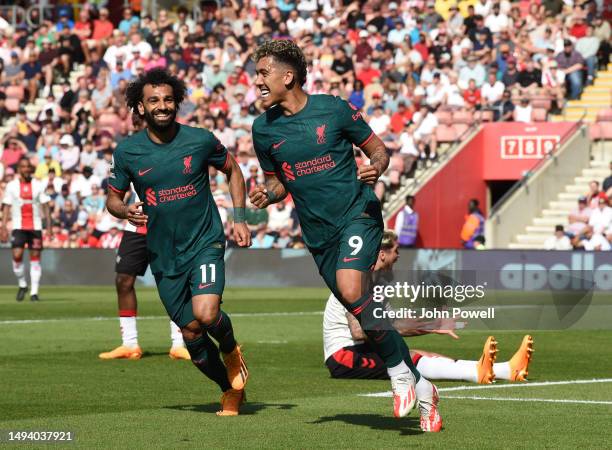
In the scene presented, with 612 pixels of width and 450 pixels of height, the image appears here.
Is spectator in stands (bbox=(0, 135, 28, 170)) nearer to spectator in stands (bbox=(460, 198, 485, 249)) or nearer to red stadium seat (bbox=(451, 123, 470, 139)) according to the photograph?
red stadium seat (bbox=(451, 123, 470, 139))

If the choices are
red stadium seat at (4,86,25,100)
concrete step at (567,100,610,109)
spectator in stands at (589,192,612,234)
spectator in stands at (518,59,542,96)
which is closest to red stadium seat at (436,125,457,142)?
spectator in stands at (518,59,542,96)

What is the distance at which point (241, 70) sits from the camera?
36.2m

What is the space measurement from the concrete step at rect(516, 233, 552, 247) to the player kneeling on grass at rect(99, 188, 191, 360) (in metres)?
16.2

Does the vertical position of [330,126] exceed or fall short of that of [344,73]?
it falls short

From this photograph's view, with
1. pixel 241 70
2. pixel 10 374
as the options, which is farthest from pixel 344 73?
pixel 10 374

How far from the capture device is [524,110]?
31797mm

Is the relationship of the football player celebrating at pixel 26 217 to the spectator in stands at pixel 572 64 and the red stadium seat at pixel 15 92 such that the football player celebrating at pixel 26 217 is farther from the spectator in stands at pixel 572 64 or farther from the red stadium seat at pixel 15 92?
the red stadium seat at pixel 15 92

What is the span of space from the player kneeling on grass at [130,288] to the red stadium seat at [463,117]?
58.1 ft

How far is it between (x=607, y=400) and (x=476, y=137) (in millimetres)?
21126

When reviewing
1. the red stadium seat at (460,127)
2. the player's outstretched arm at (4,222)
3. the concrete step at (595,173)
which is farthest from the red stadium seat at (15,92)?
the concrete step at (595,173)

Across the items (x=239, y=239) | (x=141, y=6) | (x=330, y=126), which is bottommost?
(x=239, y=239)

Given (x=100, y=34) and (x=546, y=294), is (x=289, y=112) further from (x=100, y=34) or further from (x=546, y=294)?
(x=100, y=34)

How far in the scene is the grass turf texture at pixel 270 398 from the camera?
947 centimetres

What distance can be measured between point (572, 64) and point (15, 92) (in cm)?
1522
